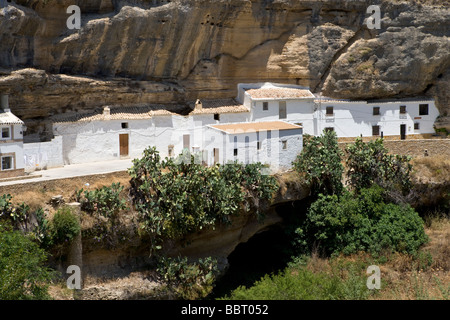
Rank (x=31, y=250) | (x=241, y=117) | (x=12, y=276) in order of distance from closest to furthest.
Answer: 1. (x=12, y=276)
2. (x=31, y=250)
3. (x=241, y=117)

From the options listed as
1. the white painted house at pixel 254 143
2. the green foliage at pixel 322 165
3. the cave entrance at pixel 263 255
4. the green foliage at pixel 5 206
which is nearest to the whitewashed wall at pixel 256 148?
the white painted house at pixel 254 143

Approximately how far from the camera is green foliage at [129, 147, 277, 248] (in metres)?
21.4

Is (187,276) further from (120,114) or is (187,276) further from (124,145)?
(120,114)

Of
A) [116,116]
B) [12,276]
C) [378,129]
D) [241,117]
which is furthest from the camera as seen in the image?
[378,129]

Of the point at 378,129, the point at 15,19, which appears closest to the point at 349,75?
the point at 378,129

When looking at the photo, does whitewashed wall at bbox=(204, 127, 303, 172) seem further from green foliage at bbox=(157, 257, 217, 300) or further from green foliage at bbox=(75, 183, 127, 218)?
green foliage at bbox=(75, 183, 127, 218)

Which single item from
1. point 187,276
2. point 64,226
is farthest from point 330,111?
point 64,226

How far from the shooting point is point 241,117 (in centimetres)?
2853

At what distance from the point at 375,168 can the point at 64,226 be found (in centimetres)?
1414

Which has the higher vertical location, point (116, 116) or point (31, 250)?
point (116, 116)

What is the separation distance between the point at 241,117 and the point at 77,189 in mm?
10167

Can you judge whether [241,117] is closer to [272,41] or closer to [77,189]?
[272,41]

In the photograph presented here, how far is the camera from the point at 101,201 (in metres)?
20.7

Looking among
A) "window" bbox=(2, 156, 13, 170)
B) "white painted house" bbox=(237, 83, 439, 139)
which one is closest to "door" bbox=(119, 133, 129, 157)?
"window" bbox=(2, 156, 13, 170)
